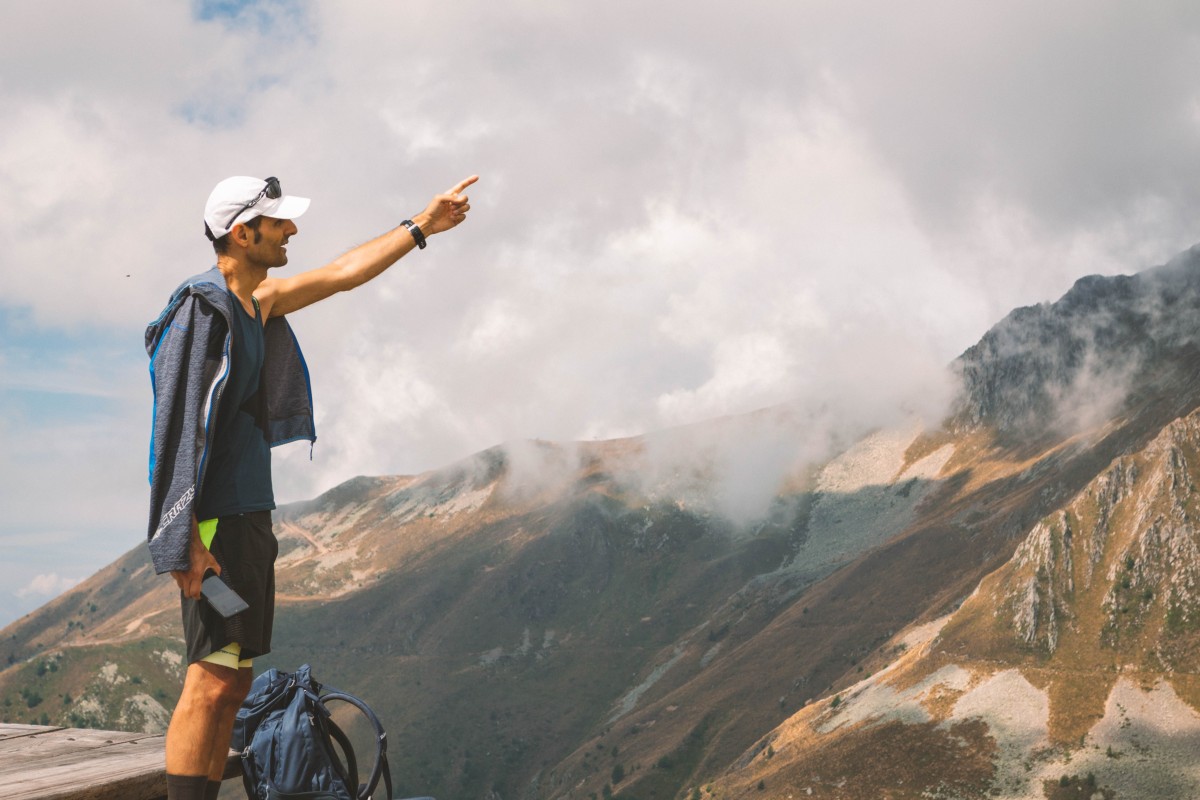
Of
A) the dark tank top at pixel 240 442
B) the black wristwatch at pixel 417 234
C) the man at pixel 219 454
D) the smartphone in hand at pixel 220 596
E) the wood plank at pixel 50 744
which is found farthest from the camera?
the black wristwatch at pixel 417 234

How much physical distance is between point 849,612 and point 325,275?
189 metres

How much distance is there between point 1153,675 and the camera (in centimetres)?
10506

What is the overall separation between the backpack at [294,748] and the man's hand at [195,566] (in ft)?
3.31

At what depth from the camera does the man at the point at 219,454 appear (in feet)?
16.5

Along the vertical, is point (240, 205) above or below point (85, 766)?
above

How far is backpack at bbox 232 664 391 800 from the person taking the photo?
5.48 m

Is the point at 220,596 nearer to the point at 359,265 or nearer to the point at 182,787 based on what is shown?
the point at 182,787

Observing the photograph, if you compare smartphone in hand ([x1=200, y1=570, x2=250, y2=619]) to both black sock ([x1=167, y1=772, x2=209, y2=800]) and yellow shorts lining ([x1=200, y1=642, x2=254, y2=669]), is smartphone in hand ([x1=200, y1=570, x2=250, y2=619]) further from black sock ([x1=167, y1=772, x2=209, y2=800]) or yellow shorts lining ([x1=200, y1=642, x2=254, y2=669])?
black sock ([x1=167, y1=772, x2=209, y2=800])

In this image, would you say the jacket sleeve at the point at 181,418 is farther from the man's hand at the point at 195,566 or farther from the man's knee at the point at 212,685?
the man's knee at the point at 212,685

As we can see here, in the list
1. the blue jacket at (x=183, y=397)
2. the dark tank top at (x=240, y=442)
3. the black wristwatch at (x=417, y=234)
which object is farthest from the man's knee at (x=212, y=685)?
the black wristwatch at (x=417, y=234)

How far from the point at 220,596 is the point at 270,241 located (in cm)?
212

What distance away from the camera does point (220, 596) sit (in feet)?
16.2

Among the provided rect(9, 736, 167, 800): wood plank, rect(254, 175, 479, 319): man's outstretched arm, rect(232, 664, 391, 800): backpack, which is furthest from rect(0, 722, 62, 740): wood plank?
rect(254, 175, 479, 319): man's outstretched arm

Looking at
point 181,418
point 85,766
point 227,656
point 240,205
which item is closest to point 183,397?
point 181,418
